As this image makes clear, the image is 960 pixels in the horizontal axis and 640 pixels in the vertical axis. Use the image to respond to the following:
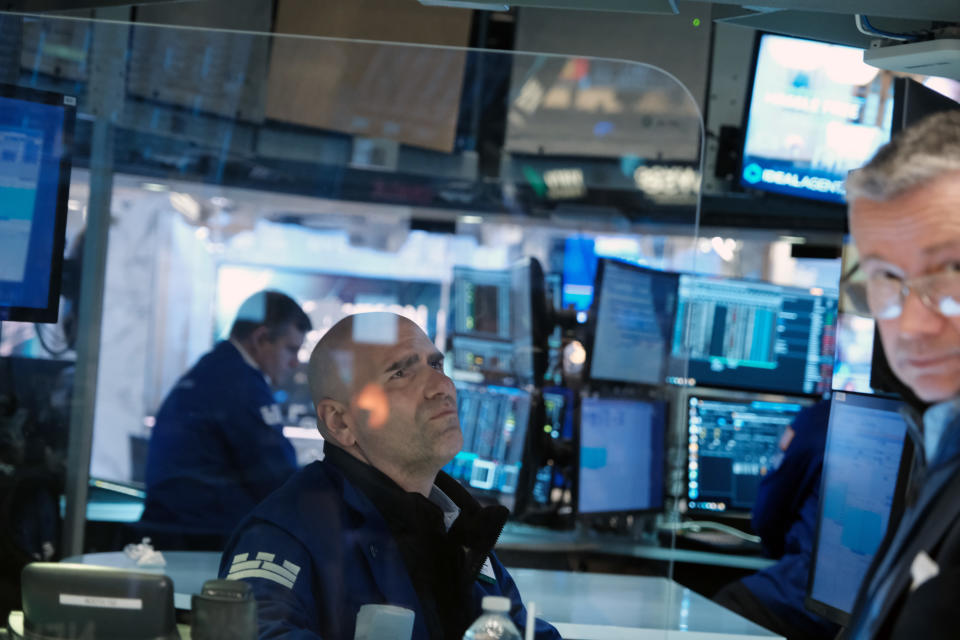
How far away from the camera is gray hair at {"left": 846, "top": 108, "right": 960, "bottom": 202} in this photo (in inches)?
50.6

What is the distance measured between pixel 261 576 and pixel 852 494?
1.38m

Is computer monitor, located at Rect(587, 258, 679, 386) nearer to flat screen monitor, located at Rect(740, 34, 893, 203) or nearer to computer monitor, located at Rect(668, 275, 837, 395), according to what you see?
flat screen monitor, located at Rect(740, 34, 893, 203)

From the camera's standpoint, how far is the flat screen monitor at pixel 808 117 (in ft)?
13.5

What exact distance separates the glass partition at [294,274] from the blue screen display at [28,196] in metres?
0.07

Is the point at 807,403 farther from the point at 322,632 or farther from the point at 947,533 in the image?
the point at 947,533

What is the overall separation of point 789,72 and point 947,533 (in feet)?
10.8

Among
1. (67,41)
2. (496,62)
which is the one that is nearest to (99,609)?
(67,41)

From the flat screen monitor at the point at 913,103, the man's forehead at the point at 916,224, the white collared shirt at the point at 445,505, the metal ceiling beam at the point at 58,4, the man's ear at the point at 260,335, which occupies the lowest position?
the white collared shirt at the point at 445,505

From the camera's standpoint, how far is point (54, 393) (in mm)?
2688

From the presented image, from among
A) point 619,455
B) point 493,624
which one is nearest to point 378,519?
point 493,624

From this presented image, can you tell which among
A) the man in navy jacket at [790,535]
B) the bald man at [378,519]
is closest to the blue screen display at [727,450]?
the man in navy jacket at [790,535]

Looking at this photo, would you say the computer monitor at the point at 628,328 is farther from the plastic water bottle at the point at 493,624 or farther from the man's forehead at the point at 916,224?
the man's forehead at the point at 916,224

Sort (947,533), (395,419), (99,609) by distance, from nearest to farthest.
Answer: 1. (947,533)
2. (99,609)
3. (395,419)

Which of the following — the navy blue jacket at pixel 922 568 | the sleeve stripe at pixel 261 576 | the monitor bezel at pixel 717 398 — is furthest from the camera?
the monitor bezel at pixel 717 398
